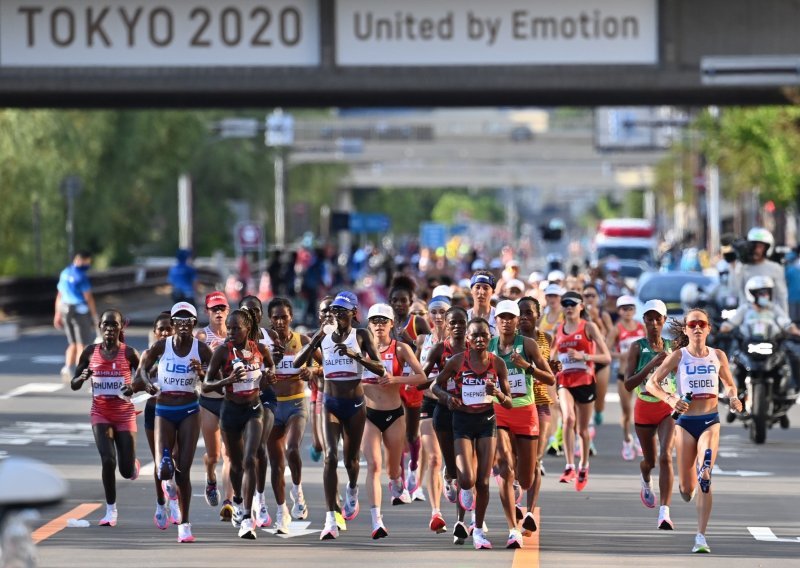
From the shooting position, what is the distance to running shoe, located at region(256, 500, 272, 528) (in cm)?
1438

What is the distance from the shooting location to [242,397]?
14.1 m

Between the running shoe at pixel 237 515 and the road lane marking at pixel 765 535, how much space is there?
11.5 feet

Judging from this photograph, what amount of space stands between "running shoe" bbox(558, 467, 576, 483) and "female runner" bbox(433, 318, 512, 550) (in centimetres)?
384

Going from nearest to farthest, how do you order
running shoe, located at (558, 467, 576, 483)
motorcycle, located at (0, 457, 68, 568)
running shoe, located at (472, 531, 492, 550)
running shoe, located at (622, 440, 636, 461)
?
motorcycle, located at (0, 457, 68, 568), running shoe, located at (472, 531, 492, 550), running shoe, located at (558, 467, 576, 483), running shoe, located at (622, 440, 636, 461)

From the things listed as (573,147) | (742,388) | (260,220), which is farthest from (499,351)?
(573,147)

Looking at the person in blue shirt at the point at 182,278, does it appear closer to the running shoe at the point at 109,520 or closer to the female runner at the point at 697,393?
the running shoe at the point at 109,520

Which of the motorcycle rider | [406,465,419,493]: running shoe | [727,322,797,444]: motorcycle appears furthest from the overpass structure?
[406,465,419,493]: running shoe

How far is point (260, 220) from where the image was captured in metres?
84.3

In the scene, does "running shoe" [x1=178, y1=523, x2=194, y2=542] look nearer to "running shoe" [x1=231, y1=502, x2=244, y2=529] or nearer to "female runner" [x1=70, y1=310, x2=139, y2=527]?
"running shoe" [x1=231, y1=502, x2=244, y2=529]

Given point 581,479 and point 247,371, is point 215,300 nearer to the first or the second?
point 247,371

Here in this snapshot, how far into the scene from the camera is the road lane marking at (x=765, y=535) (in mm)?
13797

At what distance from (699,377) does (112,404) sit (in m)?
4.11

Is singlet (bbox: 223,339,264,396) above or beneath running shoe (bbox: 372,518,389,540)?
above

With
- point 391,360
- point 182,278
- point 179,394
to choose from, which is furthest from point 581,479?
point 182,278
